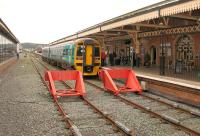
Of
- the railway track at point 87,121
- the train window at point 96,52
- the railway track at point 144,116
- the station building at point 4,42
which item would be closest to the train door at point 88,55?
the train window at point 96,52

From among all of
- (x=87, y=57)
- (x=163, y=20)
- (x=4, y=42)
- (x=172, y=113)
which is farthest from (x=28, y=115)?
(x=4, y=42)

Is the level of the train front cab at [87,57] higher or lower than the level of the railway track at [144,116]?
higher

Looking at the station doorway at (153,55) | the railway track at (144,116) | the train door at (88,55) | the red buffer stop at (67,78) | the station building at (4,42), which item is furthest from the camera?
the station building at (4,42)

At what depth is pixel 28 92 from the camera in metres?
15.1

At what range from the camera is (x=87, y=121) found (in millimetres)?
9141

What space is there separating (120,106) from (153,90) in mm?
3739

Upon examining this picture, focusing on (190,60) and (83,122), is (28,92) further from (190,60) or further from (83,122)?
(190,60)

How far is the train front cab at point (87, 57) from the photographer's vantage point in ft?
70.5

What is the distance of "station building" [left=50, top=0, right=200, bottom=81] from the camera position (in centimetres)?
1519

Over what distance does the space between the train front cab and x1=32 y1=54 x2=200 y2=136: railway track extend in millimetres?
7828

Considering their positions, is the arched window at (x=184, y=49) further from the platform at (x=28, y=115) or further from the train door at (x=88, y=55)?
the platform at (x=28, y=115)

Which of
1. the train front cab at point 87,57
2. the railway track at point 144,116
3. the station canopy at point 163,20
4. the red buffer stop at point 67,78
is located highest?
the station canopy at point 163,20

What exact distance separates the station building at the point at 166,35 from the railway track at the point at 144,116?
12.7 feet

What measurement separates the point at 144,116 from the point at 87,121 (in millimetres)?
1818
